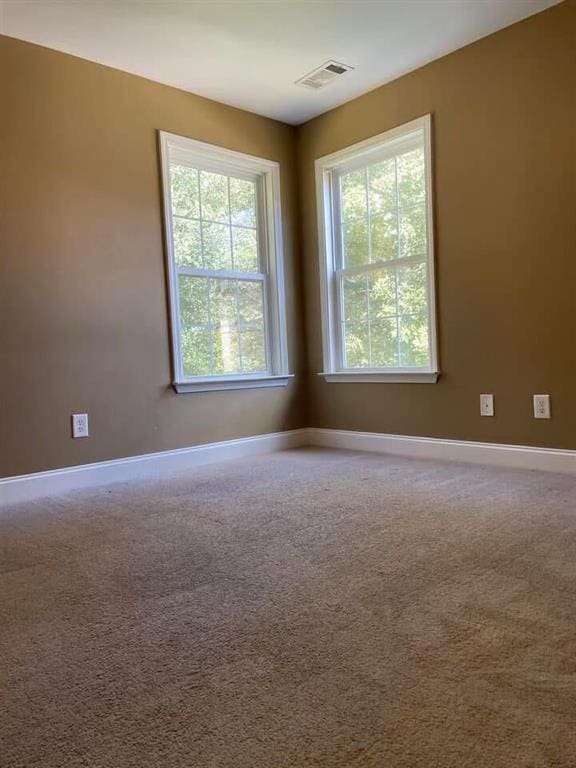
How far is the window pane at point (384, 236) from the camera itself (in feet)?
11.2

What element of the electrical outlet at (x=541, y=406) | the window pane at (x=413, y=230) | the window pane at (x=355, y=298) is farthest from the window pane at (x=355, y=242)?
the electrical outlet at (x=541, y=406)

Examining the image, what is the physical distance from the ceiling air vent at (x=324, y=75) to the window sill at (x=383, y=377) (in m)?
1.85

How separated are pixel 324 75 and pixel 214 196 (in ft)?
3.29

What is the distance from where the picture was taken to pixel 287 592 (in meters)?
1.42

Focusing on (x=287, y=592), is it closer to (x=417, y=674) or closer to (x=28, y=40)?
(x=417, y=674)

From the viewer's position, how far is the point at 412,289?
3338mm

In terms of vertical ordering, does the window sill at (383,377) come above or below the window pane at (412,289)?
below

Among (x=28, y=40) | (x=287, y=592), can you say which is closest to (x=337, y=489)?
(x=287, y=592)

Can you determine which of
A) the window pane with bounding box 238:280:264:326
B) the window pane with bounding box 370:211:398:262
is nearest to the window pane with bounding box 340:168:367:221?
the window pane with bounding box 370:211:398:262

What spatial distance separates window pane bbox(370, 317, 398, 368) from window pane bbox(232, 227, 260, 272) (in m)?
0.96

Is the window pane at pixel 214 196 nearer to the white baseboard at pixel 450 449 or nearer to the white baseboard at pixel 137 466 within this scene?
the white baseboard at pixel 137 466

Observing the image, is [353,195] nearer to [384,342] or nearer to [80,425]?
[384,342]

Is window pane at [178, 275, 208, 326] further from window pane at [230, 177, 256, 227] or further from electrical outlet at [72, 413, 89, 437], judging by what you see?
electrical outlet at [72, 413, 89, 437]

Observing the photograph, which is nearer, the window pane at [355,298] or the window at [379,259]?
the window at [379,259]
